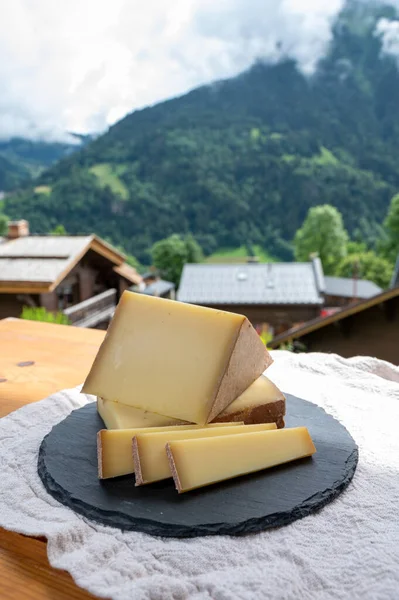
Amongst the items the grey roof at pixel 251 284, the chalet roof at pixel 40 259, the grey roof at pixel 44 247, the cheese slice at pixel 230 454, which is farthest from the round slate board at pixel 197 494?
the grey roof at pixel 251 284

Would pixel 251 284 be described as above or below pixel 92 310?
below

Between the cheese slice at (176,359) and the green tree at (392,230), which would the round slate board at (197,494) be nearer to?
the cheese slice at (176,359)

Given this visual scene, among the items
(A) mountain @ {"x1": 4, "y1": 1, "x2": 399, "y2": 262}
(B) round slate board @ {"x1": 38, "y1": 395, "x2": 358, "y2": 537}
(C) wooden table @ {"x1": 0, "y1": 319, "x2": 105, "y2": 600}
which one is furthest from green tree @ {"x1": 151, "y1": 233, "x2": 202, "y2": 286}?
(B) round slate board @ {"x1": 38, "y1": 395, "x2": 358, "y2": 537}

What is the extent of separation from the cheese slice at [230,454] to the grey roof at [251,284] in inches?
471

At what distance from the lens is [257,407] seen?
0.88 meters

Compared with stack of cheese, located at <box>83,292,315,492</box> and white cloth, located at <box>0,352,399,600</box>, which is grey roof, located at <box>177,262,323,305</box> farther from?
white cloth, located at <box>0,352,399,600</box>

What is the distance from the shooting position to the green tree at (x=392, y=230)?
74.4 ft

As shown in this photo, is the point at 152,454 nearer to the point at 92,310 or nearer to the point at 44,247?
the point at 44,247

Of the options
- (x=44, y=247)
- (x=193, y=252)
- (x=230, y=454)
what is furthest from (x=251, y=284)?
(x=193, y=252)

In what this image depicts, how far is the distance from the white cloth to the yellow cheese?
0.14 meters

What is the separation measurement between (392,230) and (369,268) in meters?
4.29

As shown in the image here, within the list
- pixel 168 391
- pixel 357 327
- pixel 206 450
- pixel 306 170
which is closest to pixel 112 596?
pixel 206 450

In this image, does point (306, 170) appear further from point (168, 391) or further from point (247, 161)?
point (168, 391)

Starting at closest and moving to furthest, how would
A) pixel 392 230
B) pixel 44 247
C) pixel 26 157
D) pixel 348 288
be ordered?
1. pixel 44 247
2. pixel 348 288
3. pixel 392 230
4. pixel 26 157
